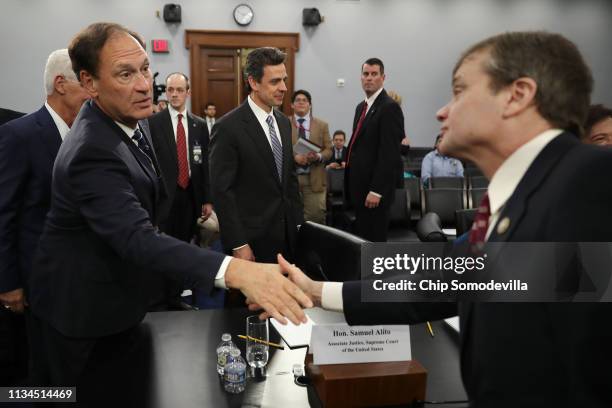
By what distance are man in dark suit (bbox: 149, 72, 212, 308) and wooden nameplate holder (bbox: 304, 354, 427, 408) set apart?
3.42m

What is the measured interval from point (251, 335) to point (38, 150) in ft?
4.09

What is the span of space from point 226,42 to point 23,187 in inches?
297

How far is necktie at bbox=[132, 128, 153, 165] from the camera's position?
1.84 meters

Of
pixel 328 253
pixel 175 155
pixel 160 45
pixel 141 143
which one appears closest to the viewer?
pixel 141 143

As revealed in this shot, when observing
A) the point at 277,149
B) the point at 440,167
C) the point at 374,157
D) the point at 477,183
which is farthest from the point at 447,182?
the point at 277,149

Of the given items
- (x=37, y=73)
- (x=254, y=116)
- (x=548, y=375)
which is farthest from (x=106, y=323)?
(x=37, y=73)

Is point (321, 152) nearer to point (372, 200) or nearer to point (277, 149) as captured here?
point (372, 200)

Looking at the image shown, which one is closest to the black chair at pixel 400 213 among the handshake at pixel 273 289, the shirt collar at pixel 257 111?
the shirt collar at pixel 257 111

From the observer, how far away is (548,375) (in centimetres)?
88

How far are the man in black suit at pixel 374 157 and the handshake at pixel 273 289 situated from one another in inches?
111

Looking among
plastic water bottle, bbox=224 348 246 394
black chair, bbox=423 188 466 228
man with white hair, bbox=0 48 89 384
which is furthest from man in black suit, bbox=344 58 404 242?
plastic water bottle, bbox=224 348 246 394

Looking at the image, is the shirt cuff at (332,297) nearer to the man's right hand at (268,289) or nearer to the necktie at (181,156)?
the man's right hand at (268,289)

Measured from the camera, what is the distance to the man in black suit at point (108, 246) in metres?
1.54

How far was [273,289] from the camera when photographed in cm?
154
